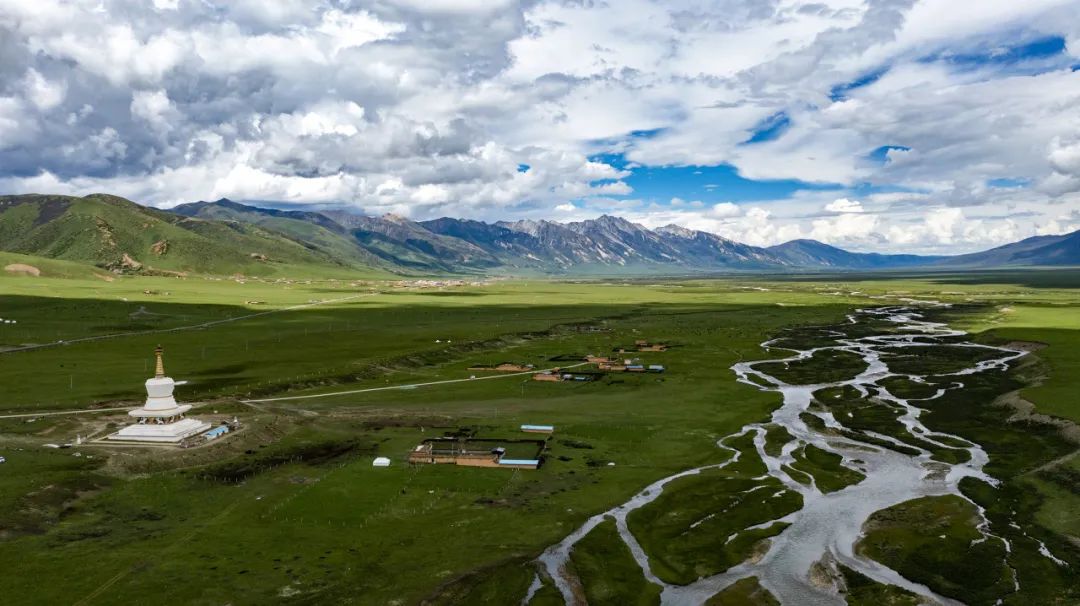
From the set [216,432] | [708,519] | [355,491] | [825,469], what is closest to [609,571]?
[708,519]

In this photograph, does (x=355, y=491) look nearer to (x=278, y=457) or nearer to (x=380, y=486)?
(x=380, y=486)

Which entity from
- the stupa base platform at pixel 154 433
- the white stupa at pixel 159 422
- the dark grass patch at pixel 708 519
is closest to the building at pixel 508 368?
the white stupa at pixel 159 422

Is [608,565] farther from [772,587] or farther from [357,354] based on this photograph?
[357,354]

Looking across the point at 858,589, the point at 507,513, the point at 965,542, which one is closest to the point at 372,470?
the point at 507,513

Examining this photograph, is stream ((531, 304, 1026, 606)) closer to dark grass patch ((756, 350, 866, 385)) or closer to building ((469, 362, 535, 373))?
dark grass patch ((756, 350, 866, 385))

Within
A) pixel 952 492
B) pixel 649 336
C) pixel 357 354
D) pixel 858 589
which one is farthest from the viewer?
pixel 649 336

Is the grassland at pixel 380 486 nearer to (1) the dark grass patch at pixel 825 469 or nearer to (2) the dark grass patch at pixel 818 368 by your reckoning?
(1) the dark grass patch at pixel 825 469

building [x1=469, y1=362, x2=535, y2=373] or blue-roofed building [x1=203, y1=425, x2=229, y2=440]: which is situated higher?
blue-roofed building [x1=203, y1=425, x2=229, y2=440]

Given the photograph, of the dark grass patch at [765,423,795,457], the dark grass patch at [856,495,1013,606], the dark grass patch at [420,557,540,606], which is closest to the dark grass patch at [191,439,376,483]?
the dark grass patch at [420,557,540,606]
